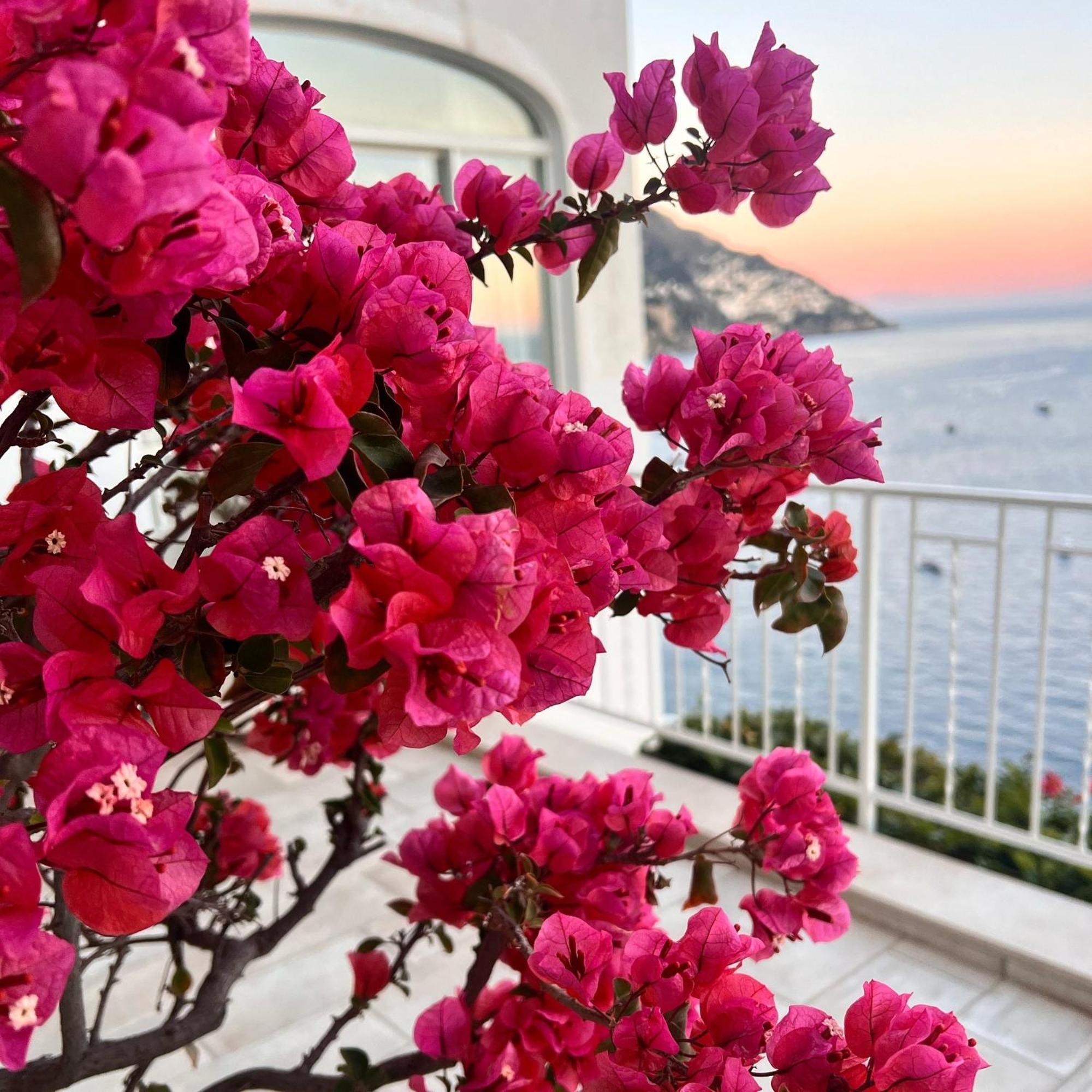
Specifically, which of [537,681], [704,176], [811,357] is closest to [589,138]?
[704,176]

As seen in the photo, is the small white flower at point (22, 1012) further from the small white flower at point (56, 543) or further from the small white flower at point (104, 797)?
the small white flower at point (56, 543)

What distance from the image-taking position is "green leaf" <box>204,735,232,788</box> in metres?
0.53

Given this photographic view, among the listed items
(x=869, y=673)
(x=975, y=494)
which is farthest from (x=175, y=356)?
(x=869, y=673)

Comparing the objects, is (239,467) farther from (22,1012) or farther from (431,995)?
(431,995)

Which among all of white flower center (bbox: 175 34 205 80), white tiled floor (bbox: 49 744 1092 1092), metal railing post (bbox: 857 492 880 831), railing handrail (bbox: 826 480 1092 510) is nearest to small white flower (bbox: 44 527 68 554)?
white flower center (bbox: 175 34 205 80)

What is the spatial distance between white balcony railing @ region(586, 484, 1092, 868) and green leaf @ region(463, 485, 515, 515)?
1.47 feet

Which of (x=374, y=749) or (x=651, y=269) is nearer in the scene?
(x=374, y=749)

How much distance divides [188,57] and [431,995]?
191cm

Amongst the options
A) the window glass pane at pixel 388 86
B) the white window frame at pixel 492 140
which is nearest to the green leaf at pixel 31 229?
the white window frame at pixel 492 140

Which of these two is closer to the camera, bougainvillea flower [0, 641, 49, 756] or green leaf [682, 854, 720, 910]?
bougainvillea flower [0, 641, 49, 756]

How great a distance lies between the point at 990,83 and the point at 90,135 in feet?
36.7

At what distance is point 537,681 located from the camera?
1.18ft

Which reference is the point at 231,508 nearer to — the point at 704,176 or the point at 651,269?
the point at 704,176

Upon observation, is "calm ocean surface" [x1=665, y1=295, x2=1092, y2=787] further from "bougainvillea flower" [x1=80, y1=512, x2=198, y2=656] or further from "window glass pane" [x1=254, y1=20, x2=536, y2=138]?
"bougainvillea flower" [x1=80, y1=512, x2=198, y2=656]
